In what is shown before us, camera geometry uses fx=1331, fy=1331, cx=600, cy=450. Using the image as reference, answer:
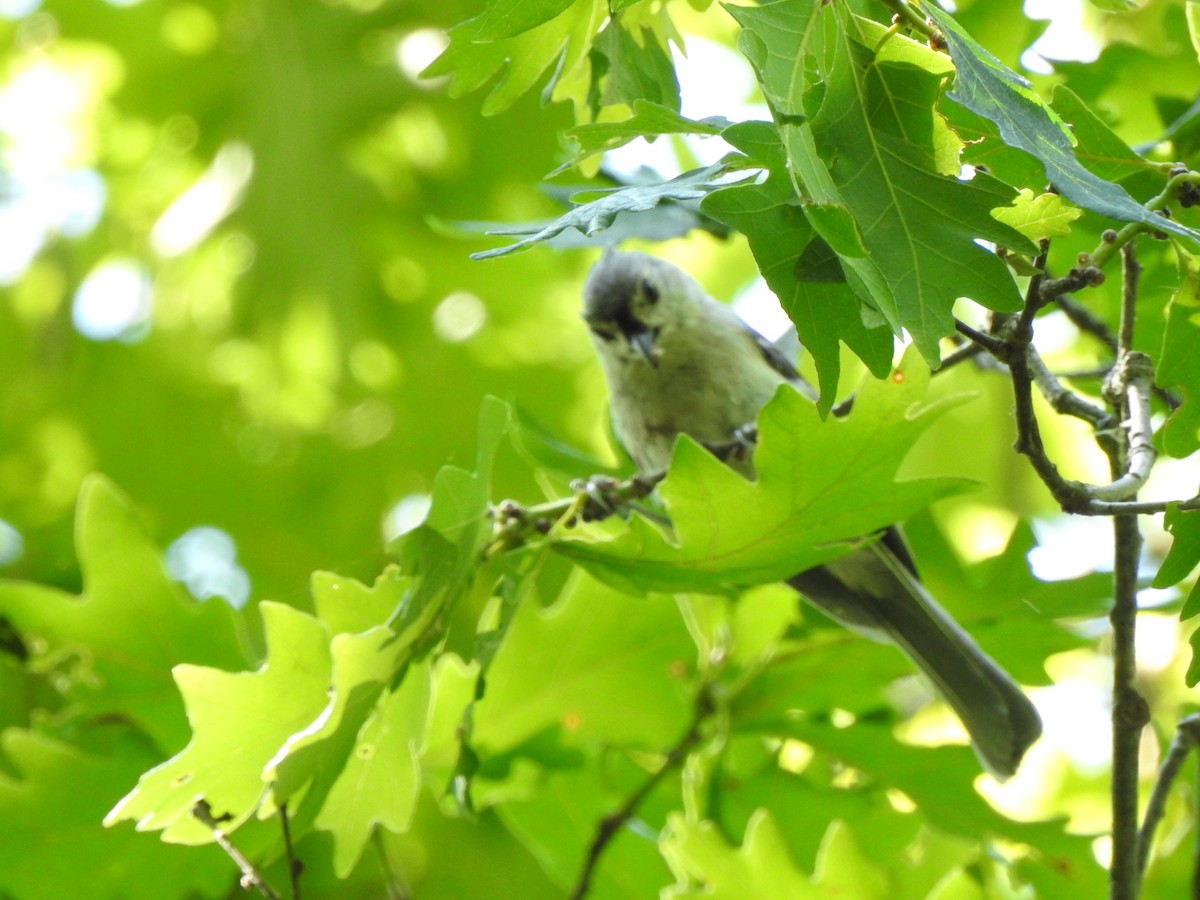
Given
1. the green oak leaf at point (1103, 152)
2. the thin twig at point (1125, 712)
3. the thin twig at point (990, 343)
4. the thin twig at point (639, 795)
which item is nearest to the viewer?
the thin twig at point (990, 343)

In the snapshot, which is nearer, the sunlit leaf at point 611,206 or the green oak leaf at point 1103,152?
the sunlit leaf at point 611,206

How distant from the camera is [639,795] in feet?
10.1

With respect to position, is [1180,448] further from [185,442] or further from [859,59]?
[185,442]

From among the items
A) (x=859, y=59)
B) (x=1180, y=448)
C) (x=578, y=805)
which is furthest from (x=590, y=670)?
(x=859, y=59)

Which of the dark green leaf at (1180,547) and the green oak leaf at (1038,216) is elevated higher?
the green oak leaf at (1038,216)

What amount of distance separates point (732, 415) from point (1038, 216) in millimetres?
2208

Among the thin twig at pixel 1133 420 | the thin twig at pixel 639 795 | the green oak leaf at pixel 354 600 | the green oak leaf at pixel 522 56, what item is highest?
the green oak leaf at pixel 522 56

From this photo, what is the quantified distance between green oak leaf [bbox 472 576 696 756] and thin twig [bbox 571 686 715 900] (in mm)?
44

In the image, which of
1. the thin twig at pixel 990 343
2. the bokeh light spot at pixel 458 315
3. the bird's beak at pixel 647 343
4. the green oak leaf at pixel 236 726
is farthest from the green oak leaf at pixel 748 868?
the bokeh light spot at pixel 458 315

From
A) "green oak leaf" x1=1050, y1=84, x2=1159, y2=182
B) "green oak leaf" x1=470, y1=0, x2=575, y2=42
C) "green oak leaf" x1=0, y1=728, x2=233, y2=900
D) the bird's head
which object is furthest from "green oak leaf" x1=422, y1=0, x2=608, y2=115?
the bird's head

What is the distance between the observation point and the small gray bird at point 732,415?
131 inches

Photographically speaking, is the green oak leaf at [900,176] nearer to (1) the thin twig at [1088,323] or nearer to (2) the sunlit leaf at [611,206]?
(2) the sunlit leaf at [611,206]

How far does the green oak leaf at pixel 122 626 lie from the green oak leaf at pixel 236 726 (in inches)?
31.5

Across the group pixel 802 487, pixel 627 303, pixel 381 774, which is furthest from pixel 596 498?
pixel 627 303
